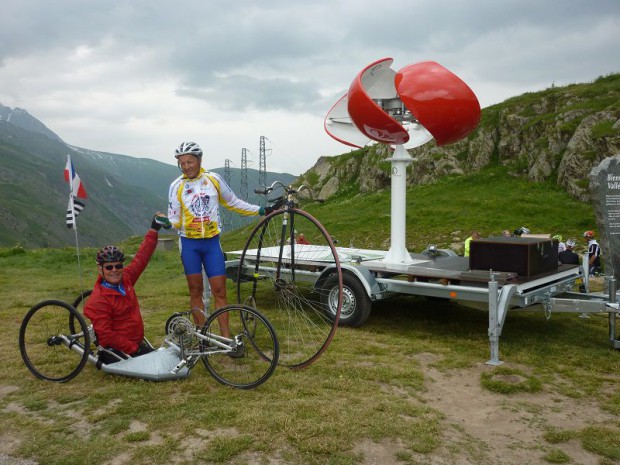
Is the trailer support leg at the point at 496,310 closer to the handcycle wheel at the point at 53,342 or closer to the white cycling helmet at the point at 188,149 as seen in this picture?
the white cycling helmet at the point at 188,149

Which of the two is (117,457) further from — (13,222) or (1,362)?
(13,222)

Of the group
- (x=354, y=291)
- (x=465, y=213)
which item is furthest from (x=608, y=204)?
(x=465, y=213)

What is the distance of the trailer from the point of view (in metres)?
6.48

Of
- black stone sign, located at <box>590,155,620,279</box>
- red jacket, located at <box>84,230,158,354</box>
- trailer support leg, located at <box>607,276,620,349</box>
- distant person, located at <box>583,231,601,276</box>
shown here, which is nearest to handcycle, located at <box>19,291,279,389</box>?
red jacket, located at <box>84,230,158,354</box>

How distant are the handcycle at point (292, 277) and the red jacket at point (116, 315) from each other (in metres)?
1.37

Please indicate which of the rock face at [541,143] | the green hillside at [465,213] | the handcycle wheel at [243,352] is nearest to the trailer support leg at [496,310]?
the handcycle wheel at [243,352]

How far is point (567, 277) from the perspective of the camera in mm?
7977

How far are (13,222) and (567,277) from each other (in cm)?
17684

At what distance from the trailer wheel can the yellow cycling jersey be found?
2.25m

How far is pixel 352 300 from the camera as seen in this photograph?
792 cm

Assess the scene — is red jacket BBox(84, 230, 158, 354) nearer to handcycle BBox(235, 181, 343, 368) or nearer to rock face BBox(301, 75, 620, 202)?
handcycle BBox(235, 181, 343, 368)

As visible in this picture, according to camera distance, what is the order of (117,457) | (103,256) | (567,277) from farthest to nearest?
1. (567,277)
2. (103,256)
3. (117,457)

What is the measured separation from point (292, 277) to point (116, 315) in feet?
6.94

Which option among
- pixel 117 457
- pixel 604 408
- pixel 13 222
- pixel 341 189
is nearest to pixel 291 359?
pixel 117 457
